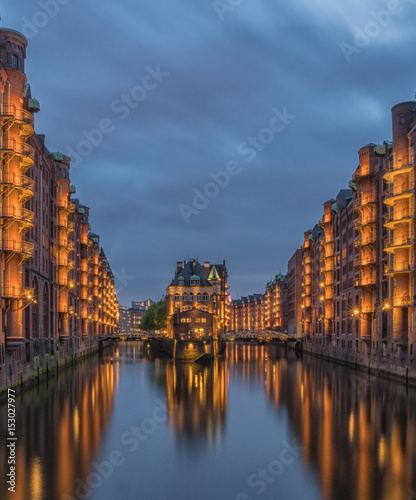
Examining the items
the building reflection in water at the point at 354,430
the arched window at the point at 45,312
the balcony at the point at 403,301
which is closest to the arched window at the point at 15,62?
the arched window at the point at 45,312

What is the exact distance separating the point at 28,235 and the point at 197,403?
83.1 feet

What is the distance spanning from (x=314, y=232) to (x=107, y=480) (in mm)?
114711

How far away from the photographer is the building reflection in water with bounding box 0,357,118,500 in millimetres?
23531

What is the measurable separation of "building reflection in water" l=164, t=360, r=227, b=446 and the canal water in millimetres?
122

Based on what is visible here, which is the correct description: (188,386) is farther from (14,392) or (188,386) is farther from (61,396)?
(14,392)

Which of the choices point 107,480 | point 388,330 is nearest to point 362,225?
point 388,330

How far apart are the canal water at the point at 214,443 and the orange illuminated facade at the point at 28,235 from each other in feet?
21.8

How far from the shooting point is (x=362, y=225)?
73.4 meters

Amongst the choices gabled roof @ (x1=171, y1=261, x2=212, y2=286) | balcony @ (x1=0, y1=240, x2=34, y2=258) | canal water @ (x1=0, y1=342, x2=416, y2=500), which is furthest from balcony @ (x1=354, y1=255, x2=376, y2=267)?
gabled roof @ (x1=171, y1=261, x2=212, y2=286)

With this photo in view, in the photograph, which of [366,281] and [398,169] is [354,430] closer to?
[398,169]

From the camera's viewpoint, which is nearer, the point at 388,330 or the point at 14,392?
the point at 14,392

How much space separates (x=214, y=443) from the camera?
31609mm

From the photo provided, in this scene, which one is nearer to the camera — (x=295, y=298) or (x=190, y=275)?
(x=190, y=275)

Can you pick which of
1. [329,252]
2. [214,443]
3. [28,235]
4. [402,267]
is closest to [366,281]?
[402,267]
